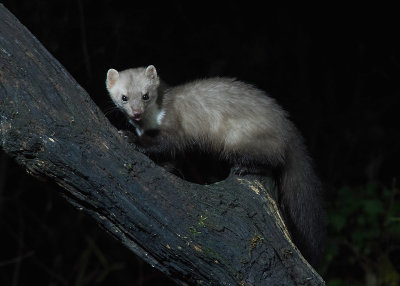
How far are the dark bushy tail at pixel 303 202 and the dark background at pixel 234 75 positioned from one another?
1.70m

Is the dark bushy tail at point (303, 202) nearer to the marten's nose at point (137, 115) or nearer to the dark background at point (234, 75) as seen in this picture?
the marten's nose at point (137, 115)

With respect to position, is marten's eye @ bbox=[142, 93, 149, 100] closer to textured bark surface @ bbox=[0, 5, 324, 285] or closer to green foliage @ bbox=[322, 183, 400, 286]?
textured bark surface @ bbox=[0, 5, 324, 285]

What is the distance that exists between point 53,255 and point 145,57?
7.36 ft

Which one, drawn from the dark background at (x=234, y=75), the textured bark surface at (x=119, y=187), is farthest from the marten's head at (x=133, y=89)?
the dark background at (x=234, y=75)

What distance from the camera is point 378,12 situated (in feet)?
17.3

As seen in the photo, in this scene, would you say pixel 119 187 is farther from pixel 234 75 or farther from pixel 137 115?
pixel 234 75

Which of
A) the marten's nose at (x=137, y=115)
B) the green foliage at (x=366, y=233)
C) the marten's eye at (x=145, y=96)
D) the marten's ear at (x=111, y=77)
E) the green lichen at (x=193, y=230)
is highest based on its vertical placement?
the marten's ear at (x=111, y=77)

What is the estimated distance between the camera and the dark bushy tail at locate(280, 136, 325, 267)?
3363 mm

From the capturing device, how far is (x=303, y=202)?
3426 mm

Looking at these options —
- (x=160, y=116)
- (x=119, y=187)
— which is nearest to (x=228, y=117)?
(x=160, y=116)

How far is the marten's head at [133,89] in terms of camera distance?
3436 mm

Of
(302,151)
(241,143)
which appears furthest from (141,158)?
(302,151)

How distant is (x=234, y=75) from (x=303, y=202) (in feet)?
6.53

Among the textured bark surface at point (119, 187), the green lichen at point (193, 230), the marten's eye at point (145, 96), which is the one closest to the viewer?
the textured bark surface at point (119, 187)
